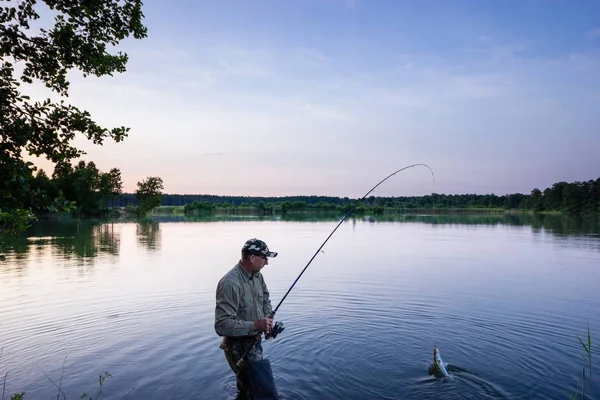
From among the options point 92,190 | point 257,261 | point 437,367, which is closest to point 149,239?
point 437,367

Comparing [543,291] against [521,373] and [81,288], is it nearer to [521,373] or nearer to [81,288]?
[521,373]

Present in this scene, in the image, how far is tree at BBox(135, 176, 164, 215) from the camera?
381 feet

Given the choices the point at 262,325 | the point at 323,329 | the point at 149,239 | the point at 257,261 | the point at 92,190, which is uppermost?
the point at 92,190

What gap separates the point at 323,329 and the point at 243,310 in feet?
19.9

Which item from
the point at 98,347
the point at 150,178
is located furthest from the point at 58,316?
the point at 150,178

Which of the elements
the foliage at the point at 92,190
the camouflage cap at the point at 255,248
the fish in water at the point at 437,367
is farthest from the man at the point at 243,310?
the foliage at the point at 92,190

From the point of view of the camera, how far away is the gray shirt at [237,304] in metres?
5.49

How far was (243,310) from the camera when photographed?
5.75 m

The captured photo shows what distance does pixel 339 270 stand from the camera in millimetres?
21234

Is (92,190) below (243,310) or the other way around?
the other way around

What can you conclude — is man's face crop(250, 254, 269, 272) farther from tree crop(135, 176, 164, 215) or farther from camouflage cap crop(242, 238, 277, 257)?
tree crop(135, 176, 164, 215)

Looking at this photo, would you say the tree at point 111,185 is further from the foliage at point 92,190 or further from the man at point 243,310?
the man at point 243,310

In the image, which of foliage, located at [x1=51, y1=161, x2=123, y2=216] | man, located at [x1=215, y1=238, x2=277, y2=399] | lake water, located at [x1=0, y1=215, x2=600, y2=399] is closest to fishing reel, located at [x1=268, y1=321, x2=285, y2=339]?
man, located at [x1=215, y1=238, x2=277, y2=399]

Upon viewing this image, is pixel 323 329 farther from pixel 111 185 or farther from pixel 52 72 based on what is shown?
pixel 111 185
